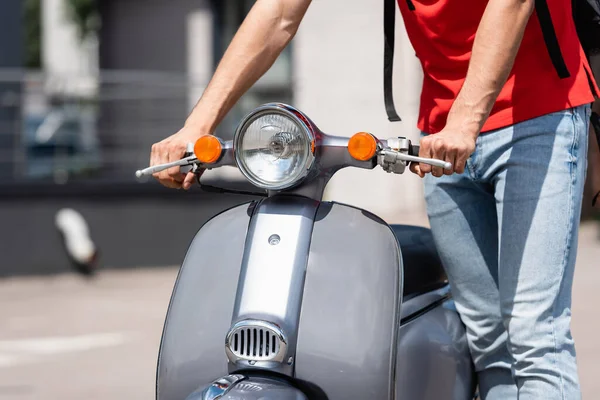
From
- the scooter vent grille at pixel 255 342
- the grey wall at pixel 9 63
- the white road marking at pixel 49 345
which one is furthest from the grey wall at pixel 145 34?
the scooter vent grille at pixel 255 342

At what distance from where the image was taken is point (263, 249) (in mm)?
2043

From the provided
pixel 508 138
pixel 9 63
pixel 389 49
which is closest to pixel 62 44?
pixel 9 63

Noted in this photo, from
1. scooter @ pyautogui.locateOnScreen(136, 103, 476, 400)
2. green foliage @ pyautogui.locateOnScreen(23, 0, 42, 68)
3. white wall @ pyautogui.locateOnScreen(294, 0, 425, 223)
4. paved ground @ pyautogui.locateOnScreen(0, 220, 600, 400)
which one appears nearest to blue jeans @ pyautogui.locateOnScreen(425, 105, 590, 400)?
scooter @ pyautogui.locateOnScreen(136, 103, 476, 400)

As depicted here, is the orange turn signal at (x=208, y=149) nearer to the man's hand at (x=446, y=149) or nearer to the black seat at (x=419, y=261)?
the man's hand at (x=446, y=149)

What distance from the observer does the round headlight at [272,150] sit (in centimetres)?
204

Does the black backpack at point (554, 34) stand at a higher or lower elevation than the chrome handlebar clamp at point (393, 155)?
higher

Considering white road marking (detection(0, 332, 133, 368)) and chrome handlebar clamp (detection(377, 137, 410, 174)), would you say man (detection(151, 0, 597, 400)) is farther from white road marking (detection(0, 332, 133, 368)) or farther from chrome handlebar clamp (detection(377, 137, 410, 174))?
white road marking (detection(0, 332, 133, 368))

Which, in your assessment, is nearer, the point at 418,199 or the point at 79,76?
the point at 79,76

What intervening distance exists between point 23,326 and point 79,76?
3.74 meters

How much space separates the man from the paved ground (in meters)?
2.50

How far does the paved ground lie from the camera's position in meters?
5.12

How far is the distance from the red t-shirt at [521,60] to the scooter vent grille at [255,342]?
2.59 feet

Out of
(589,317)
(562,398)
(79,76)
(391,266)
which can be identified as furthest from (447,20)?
(79,76)

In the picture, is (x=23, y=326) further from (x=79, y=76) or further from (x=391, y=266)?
(x=391, y=266)
